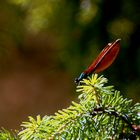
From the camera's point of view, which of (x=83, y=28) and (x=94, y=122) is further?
(x=83, y=28)

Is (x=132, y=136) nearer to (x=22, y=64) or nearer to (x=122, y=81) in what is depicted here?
(x=122, y=81)

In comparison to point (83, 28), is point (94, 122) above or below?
below

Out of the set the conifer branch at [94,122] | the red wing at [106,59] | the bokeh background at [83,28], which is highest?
the bokeh background at [83,28]

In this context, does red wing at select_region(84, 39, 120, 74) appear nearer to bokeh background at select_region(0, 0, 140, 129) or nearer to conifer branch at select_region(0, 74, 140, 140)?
conifer branch at select_region(0, 74, 140, 140)

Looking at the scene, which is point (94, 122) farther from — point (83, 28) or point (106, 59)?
point (83, 28)

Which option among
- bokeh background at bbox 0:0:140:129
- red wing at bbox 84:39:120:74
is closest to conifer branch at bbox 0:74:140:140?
red wing at bbox 84:39:120:74

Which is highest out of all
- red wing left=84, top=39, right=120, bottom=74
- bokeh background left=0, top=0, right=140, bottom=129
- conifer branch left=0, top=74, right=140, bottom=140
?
bokeh background left=0, top=0, right=140, bottom=129

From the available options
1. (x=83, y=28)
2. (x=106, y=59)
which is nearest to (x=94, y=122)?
(x=106, y=59)

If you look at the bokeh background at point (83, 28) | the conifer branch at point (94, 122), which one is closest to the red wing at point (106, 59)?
the conifer branch at point (94, 122)

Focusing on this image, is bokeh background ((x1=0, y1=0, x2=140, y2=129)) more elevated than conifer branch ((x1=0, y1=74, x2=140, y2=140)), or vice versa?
bokeh background ((x1=0, y1=0, x2=140, y2=129))

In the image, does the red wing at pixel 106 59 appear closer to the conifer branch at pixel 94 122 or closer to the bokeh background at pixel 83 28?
the conifer branch at pixel 94 122

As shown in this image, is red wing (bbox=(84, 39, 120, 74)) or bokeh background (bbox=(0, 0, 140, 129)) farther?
bokeh background (bbox=(0, 0, 140, 129))

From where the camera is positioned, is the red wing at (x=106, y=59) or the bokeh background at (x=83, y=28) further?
the bokeh background at (x=83, y=28)
